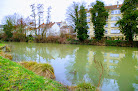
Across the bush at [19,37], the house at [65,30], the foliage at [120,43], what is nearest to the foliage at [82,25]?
the house at [65,30]

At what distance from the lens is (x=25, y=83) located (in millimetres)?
3266

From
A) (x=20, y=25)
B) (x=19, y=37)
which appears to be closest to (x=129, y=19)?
(x=20, y=25)

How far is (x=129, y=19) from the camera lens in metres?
21.5

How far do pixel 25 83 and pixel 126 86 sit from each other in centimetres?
408

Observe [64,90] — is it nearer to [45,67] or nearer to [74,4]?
[45,67]

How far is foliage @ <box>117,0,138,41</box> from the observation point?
834 inches

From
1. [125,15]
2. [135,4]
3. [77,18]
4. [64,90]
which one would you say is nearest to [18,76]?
[64,90]

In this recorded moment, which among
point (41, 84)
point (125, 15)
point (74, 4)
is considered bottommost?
point (41, 84)

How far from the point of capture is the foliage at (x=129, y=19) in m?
21.2

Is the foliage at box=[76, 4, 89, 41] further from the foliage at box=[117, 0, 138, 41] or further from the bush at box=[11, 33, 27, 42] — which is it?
the bush at box=[11, 33, 27, 42]

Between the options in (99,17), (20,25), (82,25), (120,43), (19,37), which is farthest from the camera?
(19,37)

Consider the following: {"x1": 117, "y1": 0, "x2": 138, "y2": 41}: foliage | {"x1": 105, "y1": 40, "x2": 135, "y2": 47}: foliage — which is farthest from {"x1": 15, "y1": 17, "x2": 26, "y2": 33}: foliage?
{"x1": 117, "y1": 0, "x2": 138, "y2": 41}: foliage

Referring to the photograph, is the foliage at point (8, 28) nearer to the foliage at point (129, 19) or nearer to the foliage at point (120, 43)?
the foliage at point (120, 43)

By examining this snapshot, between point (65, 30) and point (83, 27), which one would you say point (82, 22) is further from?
point (65, 30)
